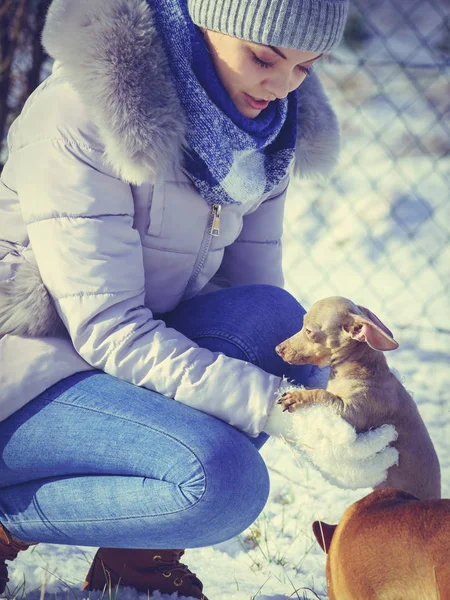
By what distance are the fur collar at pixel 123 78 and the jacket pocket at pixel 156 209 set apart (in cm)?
8

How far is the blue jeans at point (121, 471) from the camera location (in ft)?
5.49

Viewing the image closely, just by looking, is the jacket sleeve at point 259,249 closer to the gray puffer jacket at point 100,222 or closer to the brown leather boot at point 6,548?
the gray puffer jacket at point 100,222

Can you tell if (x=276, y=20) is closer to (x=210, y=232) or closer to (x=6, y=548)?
(x=210, y=232)

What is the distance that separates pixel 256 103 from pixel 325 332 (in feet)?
1.91

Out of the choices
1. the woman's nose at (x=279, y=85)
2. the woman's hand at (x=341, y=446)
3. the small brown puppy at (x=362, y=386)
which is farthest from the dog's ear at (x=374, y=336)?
→ the woman's nose at (x=279, y=85)

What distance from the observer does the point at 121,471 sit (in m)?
1.72

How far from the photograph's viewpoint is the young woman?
1.71m

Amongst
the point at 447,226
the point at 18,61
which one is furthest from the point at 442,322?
the point at 18,61

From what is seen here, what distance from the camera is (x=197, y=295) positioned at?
2.17m

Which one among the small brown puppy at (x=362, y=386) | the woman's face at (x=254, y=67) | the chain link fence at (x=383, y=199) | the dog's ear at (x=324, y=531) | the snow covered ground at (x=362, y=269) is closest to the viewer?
the dog's ear at (x=324, y=531)

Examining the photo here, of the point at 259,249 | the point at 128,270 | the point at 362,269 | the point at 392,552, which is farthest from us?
the point at 362,269

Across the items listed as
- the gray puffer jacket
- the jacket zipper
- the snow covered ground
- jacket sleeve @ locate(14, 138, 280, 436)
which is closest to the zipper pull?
the jacket zipper

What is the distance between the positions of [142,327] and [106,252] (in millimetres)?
187

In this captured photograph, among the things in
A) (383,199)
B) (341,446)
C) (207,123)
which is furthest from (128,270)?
(383,199)
